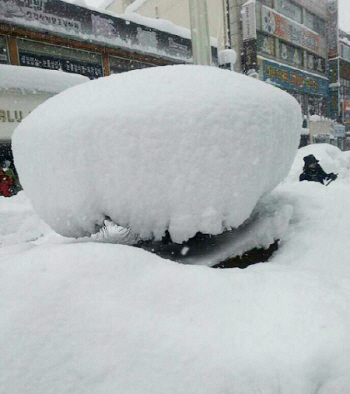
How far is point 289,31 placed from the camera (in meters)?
22.3

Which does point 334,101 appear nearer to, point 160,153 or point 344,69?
point 344,69

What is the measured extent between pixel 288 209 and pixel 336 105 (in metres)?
28.1

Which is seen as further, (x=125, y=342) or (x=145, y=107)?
(x=145, y=107)

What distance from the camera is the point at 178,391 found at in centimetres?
113

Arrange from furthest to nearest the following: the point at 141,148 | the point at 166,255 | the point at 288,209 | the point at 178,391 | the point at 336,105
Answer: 1. the point at 336,105
2. the point at 288,209
3. the point at 166,255
4. the point at 141,148
5. the point at 178,391

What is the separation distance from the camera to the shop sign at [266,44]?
19.9 m

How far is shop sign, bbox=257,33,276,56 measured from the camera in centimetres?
1988

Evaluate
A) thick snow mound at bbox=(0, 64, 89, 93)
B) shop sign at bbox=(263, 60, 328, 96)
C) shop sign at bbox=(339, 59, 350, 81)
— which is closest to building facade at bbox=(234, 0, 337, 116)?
shop sign at bbox=(263, 60, 328, 96)

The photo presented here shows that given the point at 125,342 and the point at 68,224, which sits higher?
the point at 68,224

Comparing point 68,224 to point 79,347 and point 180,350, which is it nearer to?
point 79,347

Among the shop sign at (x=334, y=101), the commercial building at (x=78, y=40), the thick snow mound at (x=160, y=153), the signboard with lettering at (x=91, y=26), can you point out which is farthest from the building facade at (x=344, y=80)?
the thick snow mound at (x=160, y=153)

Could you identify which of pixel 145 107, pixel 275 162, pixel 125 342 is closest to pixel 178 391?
pixel 125 342

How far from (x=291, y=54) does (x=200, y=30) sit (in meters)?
16.9

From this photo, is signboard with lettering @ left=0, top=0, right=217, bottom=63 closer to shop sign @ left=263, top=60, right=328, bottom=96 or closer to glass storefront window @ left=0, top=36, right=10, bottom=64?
glass storefront window @ left=0, top=36, right=10, bottom=64
